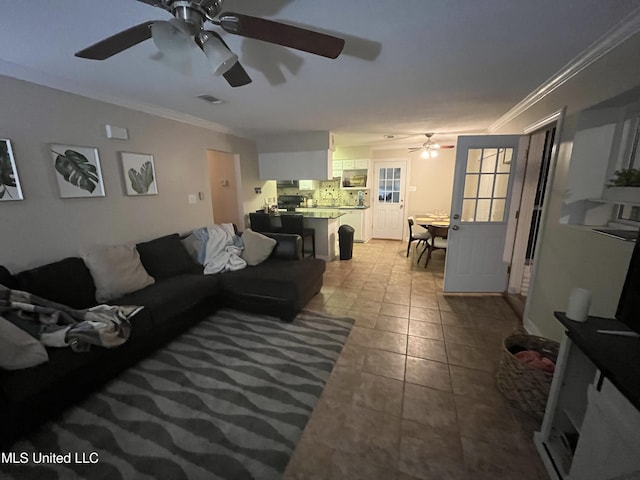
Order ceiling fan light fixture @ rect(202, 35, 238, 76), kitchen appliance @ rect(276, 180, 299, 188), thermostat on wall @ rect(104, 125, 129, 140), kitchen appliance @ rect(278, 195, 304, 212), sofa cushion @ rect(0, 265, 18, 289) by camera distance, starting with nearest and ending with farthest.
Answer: ceiling fan light fixture @ rect(202, 35, 238, 76), sofa cushion @ rect(0, 265, 18, 289), thermostat on wall @ rect(104, 125, 129, 140), kitchen appliance @ rect(278, 195, 304, 212), kitchen appliance @ rect(276, 180, 299, 188)

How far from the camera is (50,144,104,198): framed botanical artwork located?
7.27 feet

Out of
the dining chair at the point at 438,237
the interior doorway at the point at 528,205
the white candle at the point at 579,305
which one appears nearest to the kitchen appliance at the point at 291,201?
the dining chair at the point at 438,237

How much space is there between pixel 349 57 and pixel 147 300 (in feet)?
8.20

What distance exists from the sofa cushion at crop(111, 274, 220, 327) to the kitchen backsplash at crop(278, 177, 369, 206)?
165 inches

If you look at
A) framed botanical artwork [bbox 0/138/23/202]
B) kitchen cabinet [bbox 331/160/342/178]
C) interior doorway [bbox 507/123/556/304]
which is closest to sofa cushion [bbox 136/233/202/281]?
framed botanical artwork [bbox 0/138/23/202]

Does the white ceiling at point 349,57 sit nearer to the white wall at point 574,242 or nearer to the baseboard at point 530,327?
the white wall at point 574,242

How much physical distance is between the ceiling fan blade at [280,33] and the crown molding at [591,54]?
1.56 metres

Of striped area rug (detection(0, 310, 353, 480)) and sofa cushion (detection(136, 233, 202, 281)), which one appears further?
sofa cushion (detection(136, 233, 202, 281))

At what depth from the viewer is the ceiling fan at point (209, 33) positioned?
3.38 ft

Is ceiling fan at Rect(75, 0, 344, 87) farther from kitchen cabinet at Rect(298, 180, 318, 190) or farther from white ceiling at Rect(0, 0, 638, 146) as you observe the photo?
kitchen cabinet at Rect(298, 180, 318, 190)

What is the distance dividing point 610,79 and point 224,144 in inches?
167

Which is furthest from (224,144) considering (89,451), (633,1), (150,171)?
(633,1)

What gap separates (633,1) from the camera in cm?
120

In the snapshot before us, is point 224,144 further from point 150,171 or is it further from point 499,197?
point 499,197
